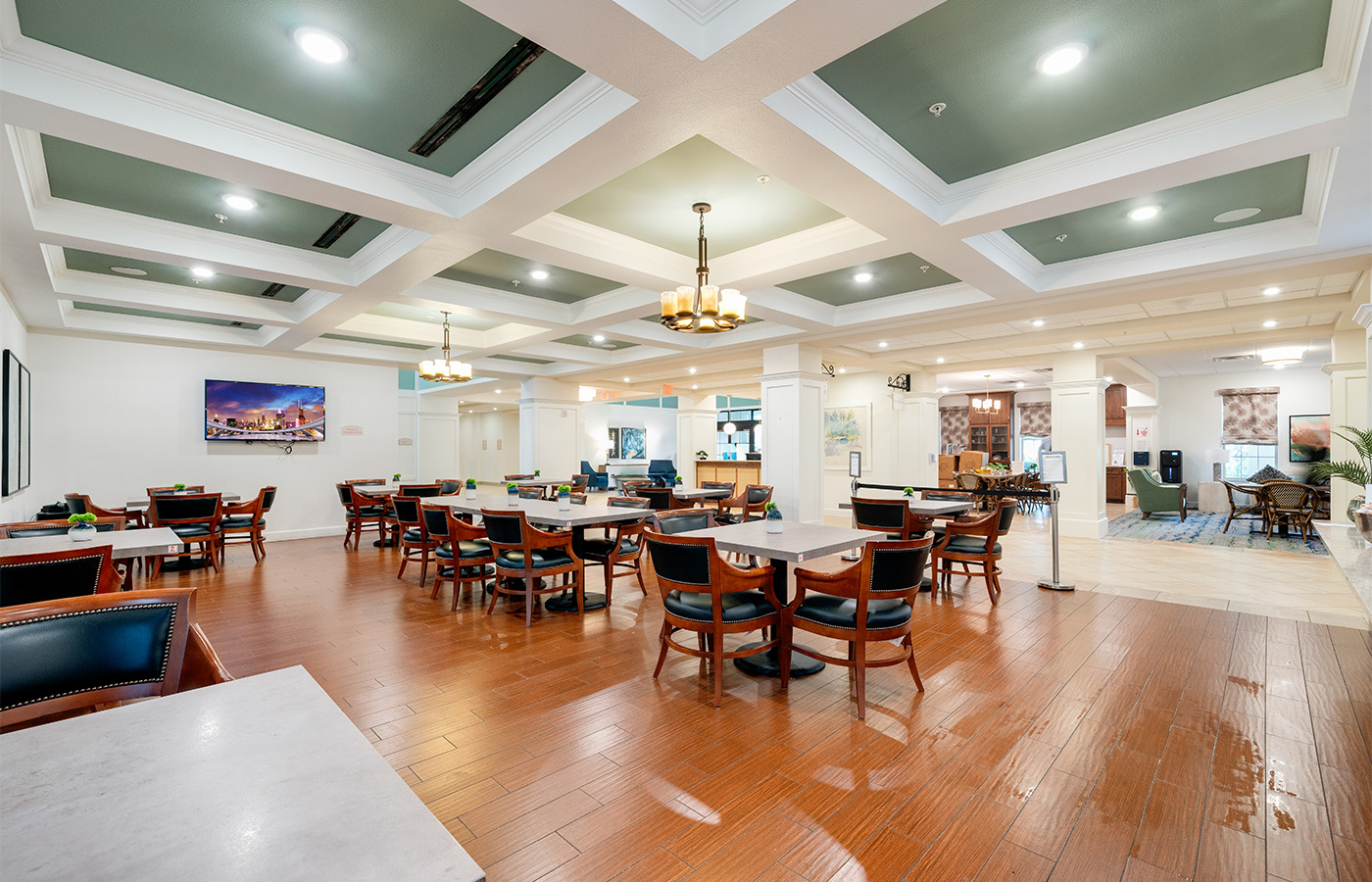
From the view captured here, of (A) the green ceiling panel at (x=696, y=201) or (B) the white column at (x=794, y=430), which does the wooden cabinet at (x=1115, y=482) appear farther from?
(A) the green ceiling panel at (x=696, y=201)

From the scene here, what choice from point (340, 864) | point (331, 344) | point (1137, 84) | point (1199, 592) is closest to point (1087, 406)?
point (1199, 592)

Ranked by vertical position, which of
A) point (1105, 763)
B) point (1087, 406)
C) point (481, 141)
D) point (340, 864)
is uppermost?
point (481, 141)

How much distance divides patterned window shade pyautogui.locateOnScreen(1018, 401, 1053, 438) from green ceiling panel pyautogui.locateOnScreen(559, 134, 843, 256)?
606 inches

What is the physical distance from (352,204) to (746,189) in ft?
8.29

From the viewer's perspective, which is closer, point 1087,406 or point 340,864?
point 340,864

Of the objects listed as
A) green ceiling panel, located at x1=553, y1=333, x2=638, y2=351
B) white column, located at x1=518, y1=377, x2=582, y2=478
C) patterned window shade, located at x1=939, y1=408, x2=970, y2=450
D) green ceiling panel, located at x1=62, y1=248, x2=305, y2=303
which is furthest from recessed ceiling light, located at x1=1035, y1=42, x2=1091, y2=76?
patterned window shade, located at x1=939, y1=408, x2=970, y2=450

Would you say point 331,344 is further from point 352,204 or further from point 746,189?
point 746,189

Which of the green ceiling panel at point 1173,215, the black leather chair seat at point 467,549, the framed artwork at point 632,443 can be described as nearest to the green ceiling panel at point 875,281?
the green ceiling panel at point 1173,215

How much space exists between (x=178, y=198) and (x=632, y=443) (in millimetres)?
17336

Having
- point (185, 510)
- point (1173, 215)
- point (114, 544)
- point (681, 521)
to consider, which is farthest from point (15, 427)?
point (1173, 215)

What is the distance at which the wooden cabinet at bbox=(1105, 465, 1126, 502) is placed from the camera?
14734 mm

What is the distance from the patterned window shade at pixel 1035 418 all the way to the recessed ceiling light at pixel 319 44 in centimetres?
1868

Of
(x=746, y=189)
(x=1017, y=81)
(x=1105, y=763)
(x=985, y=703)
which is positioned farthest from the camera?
(x=746, y=189)

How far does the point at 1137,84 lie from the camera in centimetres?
299
